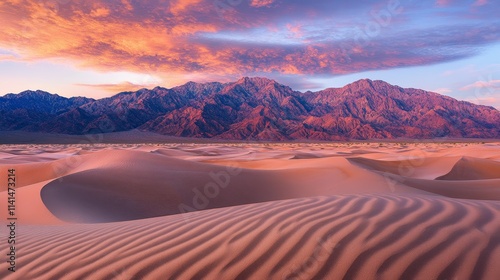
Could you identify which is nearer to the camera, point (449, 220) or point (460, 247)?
point (460, 247)

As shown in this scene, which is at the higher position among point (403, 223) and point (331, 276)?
point (403, 223)

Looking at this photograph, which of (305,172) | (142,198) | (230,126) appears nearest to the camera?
(142,198)

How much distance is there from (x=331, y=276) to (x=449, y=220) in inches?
54.1

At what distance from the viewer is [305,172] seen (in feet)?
33.6

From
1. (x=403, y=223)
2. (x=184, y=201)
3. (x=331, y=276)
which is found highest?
(x=403, y=223)

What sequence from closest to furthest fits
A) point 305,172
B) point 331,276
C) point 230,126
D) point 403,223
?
1. point 331,276
2. point 403,223
3. point 305,172
4. point 230,126

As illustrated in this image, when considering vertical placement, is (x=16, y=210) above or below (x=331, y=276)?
below

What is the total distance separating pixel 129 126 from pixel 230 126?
38.8 meters

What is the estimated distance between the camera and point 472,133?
468 feet

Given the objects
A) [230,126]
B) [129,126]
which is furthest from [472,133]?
[129,126]

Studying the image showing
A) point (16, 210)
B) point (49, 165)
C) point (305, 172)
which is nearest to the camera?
point (16, 210)

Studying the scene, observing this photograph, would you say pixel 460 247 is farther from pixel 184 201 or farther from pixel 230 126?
pixel 230 126

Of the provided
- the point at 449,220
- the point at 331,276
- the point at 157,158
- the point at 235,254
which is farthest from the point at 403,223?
the point at 157,158

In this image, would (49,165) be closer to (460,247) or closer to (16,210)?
(16,210)
